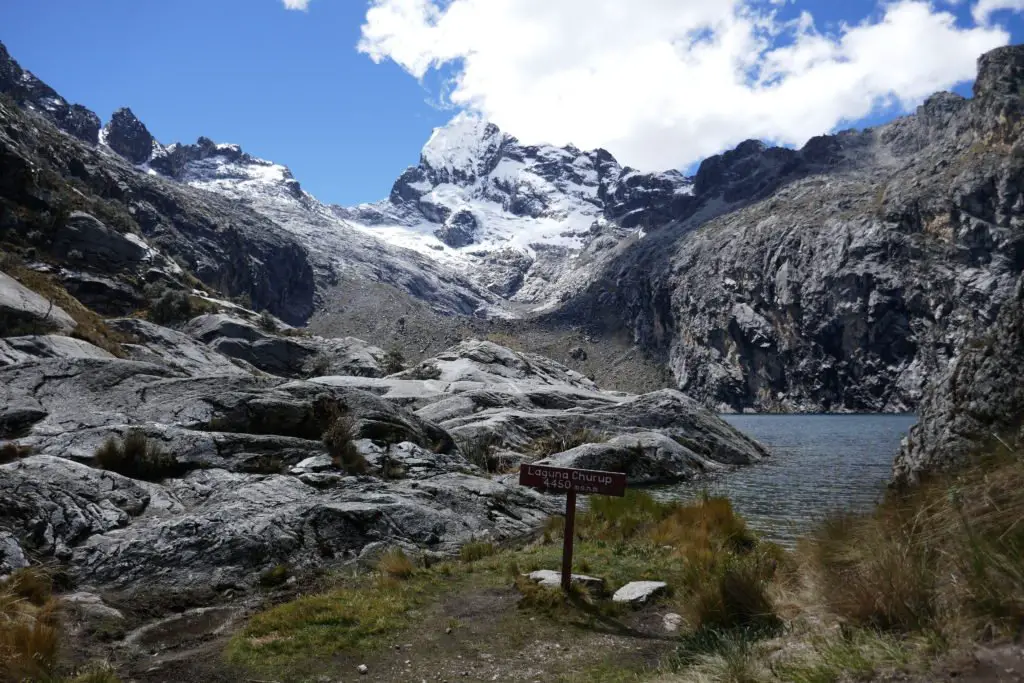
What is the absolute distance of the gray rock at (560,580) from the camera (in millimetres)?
10180

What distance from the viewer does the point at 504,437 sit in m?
30.4

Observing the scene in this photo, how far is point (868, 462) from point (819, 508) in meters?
19.0

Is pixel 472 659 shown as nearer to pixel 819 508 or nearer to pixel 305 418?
pixel 305 418

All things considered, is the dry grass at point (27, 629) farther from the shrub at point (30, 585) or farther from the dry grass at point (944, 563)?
the dry grass at point (944, 563)

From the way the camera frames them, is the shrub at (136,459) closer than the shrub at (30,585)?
No

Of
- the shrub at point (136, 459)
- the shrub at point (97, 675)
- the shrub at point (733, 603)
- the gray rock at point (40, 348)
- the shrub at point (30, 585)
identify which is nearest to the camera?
the shrub at point (97, 675)

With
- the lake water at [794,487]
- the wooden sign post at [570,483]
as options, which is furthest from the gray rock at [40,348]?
the lake water at [794,487]

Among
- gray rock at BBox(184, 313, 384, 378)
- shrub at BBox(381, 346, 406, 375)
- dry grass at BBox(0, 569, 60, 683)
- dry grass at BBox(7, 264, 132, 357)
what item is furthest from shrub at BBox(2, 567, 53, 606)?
shrub at BBox(381, 346, 406, 375)

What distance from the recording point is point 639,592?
1002cm

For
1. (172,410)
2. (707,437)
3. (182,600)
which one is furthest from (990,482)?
(707,437)

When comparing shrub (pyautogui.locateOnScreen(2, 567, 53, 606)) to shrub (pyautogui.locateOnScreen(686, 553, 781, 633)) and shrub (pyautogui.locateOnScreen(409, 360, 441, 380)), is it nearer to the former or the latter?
shrub (pyautogui.locateOnScreen(686, 553, 781, 633))

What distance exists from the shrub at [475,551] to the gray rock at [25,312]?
21.5 meters

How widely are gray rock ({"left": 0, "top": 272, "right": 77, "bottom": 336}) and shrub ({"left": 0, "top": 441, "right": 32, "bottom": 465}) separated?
43.5 feet

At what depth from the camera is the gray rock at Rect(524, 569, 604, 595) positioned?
33.4 ft
